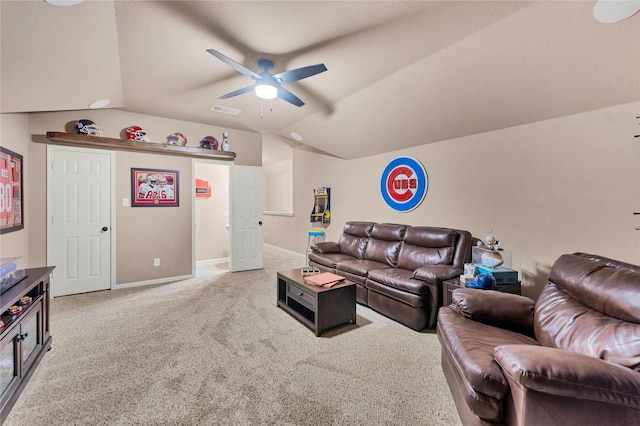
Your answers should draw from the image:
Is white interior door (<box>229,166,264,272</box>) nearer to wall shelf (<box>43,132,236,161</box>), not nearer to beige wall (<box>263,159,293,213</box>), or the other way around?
Result: wall shelf (<box>43,132,236,161</box>)

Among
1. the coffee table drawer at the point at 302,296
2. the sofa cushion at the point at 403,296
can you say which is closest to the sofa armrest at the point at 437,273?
the sofa cushion at the point at 403,296

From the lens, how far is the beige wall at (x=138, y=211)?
3.52 m

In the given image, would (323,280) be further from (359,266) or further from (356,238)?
(356,238)

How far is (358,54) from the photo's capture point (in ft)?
8.34

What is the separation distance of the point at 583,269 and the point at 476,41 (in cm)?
186

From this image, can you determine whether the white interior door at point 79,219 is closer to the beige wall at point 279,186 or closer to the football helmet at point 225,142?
the football helmet at point 225,142

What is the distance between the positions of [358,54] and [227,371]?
9.56ft

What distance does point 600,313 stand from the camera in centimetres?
151

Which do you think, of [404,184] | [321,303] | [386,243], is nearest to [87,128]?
[321,303]

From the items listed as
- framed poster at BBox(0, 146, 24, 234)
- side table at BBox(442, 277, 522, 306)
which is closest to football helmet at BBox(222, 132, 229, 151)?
framed poster at BBox(0, 146, 24, 234)

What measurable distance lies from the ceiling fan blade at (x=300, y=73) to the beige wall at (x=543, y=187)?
2.24m

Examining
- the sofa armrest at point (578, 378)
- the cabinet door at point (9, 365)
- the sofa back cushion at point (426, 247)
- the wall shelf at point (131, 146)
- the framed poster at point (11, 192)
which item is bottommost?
the cabinet door at point (9, 365)

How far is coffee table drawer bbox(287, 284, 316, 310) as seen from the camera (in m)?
2.74

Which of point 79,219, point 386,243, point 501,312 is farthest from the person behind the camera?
point 386,243
